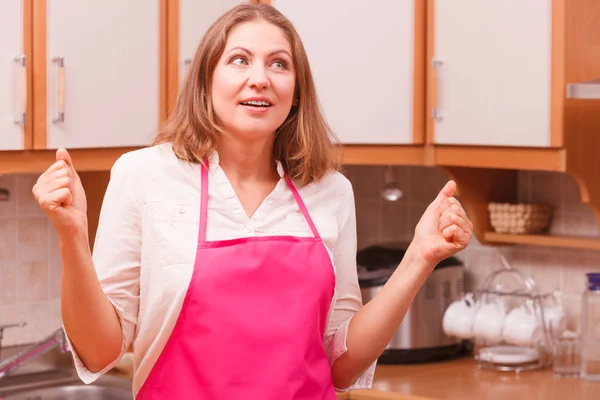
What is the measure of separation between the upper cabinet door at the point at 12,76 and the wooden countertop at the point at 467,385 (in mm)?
1004

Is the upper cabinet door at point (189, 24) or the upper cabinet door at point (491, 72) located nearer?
the upper cabinet door at point (491, 72)

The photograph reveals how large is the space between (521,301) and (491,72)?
0.71 m

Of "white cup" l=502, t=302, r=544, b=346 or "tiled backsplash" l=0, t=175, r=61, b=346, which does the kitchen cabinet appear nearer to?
"white cup" l=502, t=302, r=544, b=346

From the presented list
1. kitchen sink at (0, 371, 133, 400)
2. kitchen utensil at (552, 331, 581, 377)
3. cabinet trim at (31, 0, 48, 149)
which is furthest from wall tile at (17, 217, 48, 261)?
kitchen utensil at (552, 331, 581, 377)

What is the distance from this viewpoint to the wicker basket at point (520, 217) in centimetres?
266

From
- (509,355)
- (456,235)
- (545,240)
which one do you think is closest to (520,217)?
(545,240)

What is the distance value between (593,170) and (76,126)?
127 centimetres

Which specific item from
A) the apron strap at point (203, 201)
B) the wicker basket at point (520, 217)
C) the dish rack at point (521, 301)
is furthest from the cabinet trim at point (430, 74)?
the apron strap at point (203, 201)

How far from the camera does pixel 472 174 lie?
2.70 m

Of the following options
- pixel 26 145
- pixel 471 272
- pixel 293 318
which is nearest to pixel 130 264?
pixel 293 318

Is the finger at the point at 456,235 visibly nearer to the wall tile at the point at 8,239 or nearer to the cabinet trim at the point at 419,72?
the cabinet trim at the point at 419,72

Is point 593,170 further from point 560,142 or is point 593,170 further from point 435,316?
point 435,316

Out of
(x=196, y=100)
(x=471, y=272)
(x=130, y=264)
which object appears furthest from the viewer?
(x=471, y=272)

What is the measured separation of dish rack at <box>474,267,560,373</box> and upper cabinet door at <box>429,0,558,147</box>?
46cm
